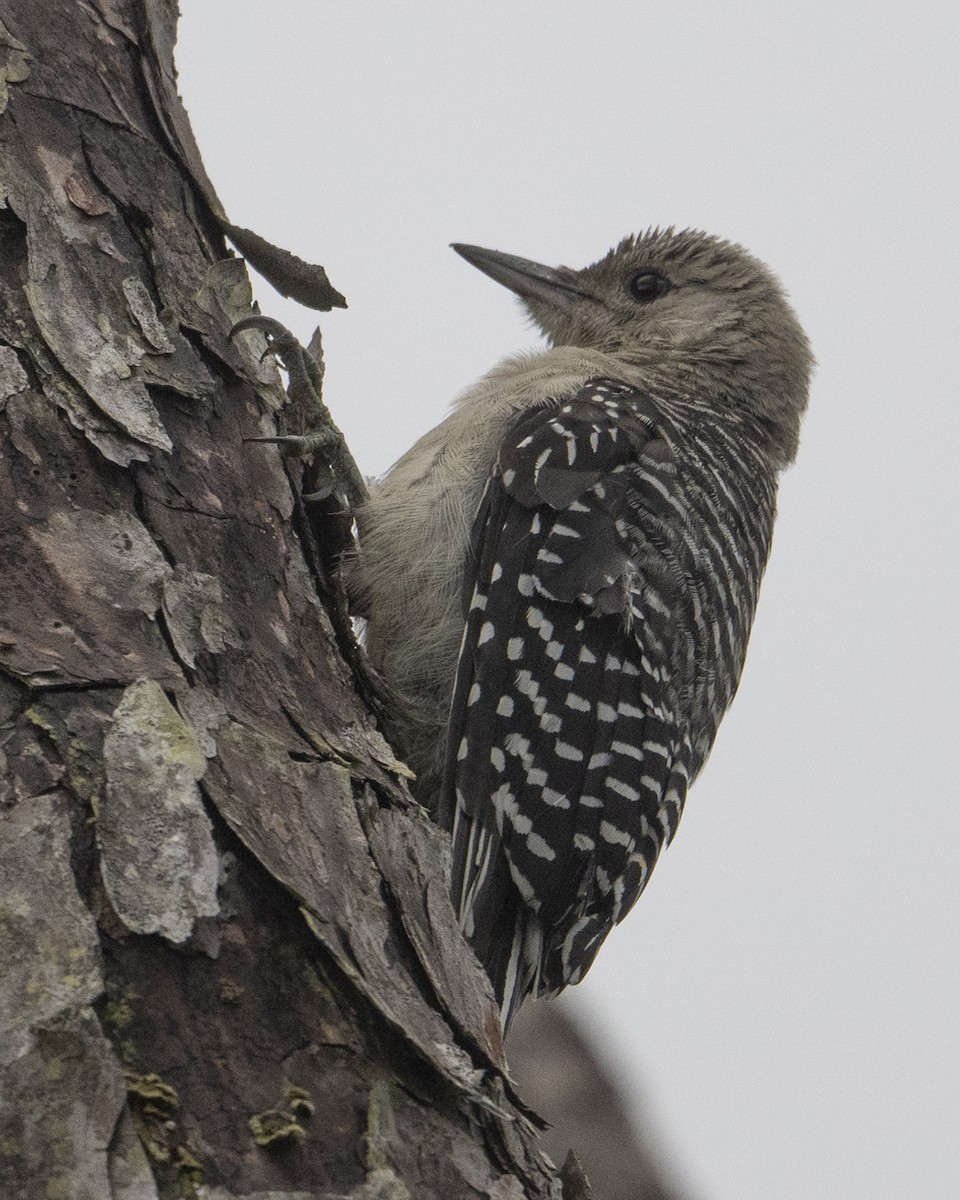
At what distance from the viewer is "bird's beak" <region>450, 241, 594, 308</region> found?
532 cm

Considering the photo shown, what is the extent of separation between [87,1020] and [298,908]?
306 mm

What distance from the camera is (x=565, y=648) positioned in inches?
140

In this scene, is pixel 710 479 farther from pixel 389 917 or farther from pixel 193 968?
pixel 193 968

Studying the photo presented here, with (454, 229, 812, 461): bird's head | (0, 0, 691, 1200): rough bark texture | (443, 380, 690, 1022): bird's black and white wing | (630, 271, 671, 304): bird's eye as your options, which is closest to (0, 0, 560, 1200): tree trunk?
(0, 0, 691, 1200): rough bark texture

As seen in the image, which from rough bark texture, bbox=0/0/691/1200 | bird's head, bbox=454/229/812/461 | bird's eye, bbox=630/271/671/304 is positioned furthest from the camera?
bird's eye, bbox=630/271/671/304

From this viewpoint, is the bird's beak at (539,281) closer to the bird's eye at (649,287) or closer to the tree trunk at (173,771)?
the bird's eye at (649,287)

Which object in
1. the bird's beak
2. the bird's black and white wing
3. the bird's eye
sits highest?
the bird's eye

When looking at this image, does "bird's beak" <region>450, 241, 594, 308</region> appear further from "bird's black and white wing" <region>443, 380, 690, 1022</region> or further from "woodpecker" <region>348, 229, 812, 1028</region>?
"bird's black and white wing" <region>443, 380, 690, 1022</region>

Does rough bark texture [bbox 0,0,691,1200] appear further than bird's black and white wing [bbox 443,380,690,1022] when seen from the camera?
No

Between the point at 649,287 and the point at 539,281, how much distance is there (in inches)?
16.5

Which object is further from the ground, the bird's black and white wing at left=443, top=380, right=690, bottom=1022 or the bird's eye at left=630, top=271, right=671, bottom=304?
the bird's eye at left=630, top=271, right=671, bottom=304

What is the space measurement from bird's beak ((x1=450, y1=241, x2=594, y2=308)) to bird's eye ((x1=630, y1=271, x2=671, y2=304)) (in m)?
0.18

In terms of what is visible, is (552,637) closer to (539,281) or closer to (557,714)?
(557,714)

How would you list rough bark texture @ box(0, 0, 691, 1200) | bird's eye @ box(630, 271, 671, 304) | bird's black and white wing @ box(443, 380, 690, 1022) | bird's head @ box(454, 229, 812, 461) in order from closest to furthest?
rough bark texture @ box(0, 0, 691, 1200) < bird's black and white wing @ box(443, 380, 690, 1022) < bird's head @ box(454, 229, 812, 461) < bird's eye @ box(630, 271, 671, 304)
